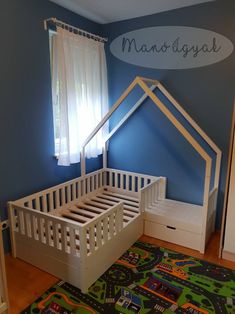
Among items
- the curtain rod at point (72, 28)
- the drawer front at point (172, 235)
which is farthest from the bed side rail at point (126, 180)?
the curtain rod at point (72, 28)

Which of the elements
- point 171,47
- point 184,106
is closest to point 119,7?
point 171,47

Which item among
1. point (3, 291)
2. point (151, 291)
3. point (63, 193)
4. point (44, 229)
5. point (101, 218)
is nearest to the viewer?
point (3, 291)

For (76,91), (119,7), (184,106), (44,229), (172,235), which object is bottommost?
(172,235)

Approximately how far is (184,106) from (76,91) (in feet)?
4.04

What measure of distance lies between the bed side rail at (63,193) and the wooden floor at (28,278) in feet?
1.76

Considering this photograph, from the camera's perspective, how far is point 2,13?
2012mm

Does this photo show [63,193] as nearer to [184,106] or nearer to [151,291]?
[151,291]

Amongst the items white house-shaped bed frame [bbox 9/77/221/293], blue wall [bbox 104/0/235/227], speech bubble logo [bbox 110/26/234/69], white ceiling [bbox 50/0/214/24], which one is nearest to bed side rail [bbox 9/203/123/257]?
white house-shaped bed frame [bbox 9/77/221/293]

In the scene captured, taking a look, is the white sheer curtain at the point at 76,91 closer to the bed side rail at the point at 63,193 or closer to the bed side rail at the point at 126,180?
the bed side rail at the point at 63,193

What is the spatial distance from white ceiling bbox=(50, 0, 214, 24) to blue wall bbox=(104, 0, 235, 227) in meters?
0.09

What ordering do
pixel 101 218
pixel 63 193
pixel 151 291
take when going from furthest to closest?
pixel 63 193 → pixel 101 218 → pixel 151 291

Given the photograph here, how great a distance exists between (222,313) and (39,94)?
2.39 metres

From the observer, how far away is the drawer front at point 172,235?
7.79ft

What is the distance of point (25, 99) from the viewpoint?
229 cm
